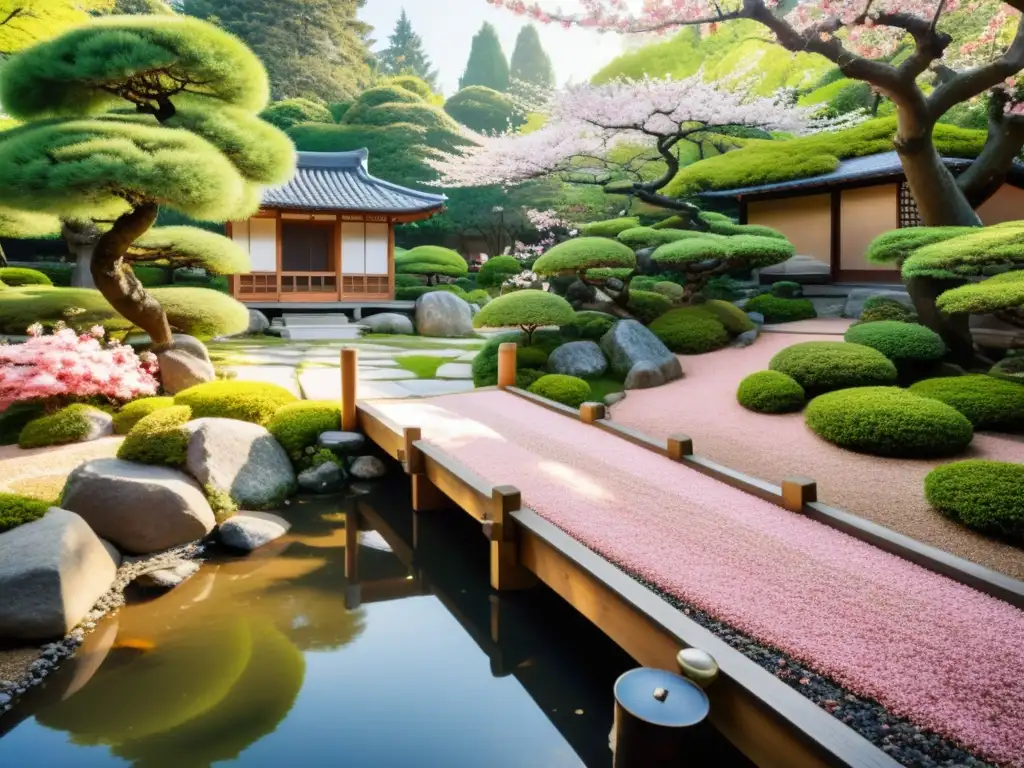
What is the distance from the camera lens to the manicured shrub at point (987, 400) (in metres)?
6.97

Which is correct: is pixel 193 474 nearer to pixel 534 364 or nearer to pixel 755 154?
pixel 534 364

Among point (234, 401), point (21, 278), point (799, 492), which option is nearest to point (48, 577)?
point (234, 401)

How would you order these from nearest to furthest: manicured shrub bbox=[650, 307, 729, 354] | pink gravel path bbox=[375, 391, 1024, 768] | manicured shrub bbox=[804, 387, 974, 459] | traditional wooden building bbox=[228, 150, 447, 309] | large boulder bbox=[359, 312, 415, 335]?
pink gravel path bbox=[375, 391, 1024, 768] → manicured shrub bbox=[804, 387, 974, 459] → manicured shrub bbox=[650, 307, 729, 354] → large boulder bbox=[359, 312, 415, 335] → traditional wooden building bbox=[228, 150, 447, 309]

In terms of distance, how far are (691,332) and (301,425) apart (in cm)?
633

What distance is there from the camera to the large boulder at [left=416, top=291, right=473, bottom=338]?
1794cm

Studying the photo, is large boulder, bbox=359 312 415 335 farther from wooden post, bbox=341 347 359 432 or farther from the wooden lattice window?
the wooden lattice window

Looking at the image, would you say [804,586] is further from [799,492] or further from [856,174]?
[856,174]

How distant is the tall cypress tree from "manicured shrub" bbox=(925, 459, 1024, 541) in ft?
171

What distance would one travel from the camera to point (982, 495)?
492cm

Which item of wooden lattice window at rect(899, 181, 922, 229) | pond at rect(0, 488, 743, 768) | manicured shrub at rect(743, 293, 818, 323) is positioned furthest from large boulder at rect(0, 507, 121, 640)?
wooden lattice window at rect(899, 181, 922, 229)

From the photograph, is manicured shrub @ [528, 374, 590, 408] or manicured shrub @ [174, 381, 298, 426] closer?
manicured shrub @ [174, 381, 298, 426]

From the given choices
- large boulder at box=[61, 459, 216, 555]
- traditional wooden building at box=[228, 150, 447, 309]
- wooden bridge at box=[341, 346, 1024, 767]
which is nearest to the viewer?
wooden bridge at box=[341, 346, 1024, 767]

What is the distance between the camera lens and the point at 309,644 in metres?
4.51

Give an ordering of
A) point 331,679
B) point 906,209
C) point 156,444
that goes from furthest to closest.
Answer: point 906,209
point 156,444
point 331,679
